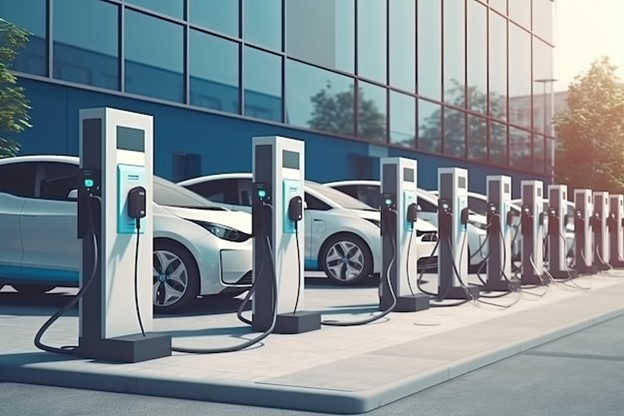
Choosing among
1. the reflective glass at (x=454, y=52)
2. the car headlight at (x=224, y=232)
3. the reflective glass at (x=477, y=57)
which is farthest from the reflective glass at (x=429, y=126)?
the car headlight at (x=224, y=232)

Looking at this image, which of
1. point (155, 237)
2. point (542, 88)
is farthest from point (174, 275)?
point (542, 88)

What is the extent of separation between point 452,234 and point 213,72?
26.8ft

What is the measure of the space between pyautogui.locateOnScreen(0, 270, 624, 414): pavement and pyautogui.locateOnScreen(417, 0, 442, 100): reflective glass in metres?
15.8

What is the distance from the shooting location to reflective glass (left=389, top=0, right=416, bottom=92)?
2681 centimetres

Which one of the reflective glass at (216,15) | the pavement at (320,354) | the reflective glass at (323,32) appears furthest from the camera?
the reflective glass at (323,32)

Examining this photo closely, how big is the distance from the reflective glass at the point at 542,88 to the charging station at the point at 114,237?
3005 cm

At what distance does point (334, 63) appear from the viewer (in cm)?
2392

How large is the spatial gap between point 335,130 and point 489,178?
355 inches

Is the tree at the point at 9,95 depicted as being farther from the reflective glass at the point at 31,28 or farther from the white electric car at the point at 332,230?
the white electric car at the point at 332,230

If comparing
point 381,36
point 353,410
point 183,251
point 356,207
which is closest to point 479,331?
point 183,251

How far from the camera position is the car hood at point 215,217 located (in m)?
11.0

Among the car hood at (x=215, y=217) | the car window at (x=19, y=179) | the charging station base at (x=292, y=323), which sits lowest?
the charging station base at (x=292, y=323)

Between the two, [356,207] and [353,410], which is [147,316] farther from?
[356,207]

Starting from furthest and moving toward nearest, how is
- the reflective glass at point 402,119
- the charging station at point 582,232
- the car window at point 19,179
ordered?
the reflective glass at point 402,119 < the charging station at point 582,232 < the car window at point 19,179
